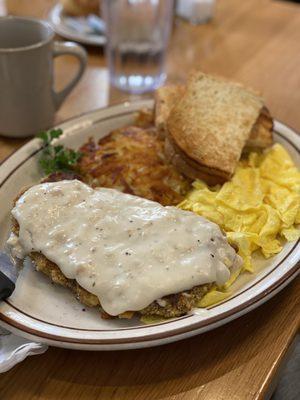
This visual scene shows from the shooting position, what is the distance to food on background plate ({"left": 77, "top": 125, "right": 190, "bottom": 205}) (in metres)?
1.51

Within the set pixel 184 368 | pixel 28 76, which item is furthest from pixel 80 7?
pixel 184 368

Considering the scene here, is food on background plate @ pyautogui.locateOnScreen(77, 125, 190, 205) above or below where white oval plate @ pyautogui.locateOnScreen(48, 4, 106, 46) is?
below

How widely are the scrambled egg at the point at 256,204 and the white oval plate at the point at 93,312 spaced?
2.2 inches

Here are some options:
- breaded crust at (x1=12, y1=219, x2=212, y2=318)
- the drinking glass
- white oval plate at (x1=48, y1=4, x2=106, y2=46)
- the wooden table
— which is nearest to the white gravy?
breaded crust at (x1=12, y1=219, x2=212, y2=318)

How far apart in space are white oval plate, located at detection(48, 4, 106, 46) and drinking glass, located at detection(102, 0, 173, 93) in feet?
0.52

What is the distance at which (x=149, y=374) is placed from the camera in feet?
3.58

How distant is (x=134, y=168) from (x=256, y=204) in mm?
389

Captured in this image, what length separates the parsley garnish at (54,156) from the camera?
1.56 meters

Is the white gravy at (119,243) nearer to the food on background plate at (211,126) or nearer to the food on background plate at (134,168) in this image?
the food on background plate at (134,168)

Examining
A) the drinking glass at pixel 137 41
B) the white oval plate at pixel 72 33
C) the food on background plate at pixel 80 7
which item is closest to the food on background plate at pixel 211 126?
the drinking glass at pixel 137 41

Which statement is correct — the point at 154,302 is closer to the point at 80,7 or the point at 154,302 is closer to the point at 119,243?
the point at 119,243

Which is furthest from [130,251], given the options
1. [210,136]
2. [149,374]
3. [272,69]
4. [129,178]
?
[272,69]

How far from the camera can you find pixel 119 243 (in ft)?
3.85

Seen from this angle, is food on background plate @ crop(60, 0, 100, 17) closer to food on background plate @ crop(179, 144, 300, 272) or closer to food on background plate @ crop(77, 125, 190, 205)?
food on background plate @ crop(77, 125, 190, 205)
